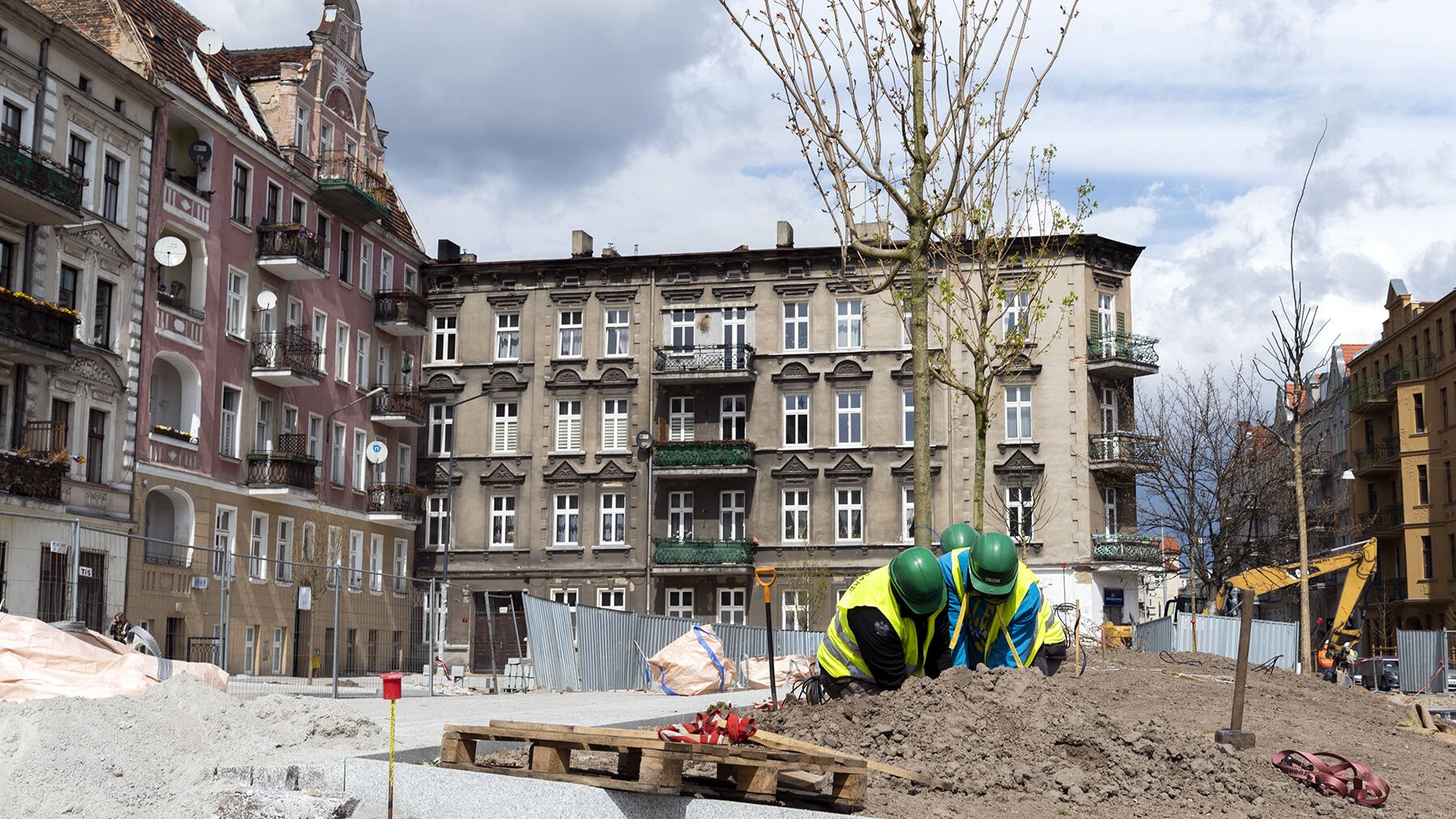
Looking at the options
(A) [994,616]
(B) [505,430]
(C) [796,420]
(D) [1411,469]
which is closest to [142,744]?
(A) [994,616]

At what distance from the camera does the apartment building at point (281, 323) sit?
1351 inches

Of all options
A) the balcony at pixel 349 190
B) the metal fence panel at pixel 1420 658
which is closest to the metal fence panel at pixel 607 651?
the balcony at pixel 349 190

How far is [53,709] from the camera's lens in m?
11.0

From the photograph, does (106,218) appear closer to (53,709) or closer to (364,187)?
(364,187)

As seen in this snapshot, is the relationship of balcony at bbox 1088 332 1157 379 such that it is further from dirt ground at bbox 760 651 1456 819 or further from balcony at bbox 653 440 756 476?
dirt ground at bbox 760 651 1456 819

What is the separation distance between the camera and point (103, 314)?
32.9 m

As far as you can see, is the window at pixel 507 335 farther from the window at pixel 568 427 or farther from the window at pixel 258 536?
the window at pixel 258 536

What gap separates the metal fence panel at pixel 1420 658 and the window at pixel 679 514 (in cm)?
2201

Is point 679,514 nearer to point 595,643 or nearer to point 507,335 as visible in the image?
point 507,335

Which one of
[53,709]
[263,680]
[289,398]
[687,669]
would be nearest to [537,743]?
[53,709]

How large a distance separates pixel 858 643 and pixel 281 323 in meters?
30.9

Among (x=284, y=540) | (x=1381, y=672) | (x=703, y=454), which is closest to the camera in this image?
(x=284, y=540)

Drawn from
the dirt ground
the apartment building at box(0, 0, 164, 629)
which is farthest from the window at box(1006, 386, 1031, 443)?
the dirt ground

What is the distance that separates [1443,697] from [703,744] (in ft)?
97.6
